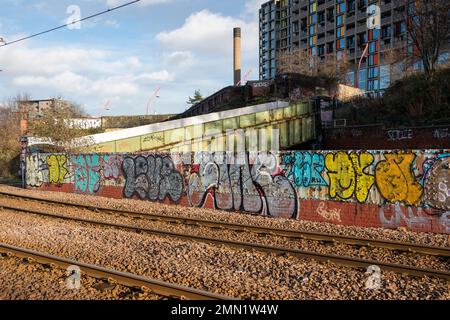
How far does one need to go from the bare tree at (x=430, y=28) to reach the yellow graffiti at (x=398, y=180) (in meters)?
20.6

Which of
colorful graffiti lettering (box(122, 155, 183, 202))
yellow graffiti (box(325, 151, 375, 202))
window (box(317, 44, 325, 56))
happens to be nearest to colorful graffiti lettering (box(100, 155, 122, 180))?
colorful graffiti lettering (box(122, 155, 183, 202))

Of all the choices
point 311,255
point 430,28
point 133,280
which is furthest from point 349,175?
point 430,28

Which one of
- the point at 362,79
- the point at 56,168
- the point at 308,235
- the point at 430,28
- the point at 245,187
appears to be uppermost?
the point at 362,79

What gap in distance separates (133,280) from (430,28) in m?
29.8

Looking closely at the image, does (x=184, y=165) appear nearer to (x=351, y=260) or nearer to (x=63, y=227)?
(x=63, y=227)

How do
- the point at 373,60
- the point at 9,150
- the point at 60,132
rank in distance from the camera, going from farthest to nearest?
the point at 373,60 < the point at 9,150 < the point at 60,132

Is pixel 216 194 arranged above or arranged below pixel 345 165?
below

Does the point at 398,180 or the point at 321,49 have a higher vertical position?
the point at 321,49

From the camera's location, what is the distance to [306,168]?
14.1m

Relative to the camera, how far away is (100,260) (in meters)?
8.84

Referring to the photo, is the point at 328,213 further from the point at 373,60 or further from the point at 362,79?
the point at 373,60

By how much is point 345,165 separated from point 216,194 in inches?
209

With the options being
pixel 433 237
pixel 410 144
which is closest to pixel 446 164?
pixel 433 237

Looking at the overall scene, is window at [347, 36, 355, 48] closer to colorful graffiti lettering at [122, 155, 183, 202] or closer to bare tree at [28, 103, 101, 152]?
bare tree at [28, 103, 101, 152]
